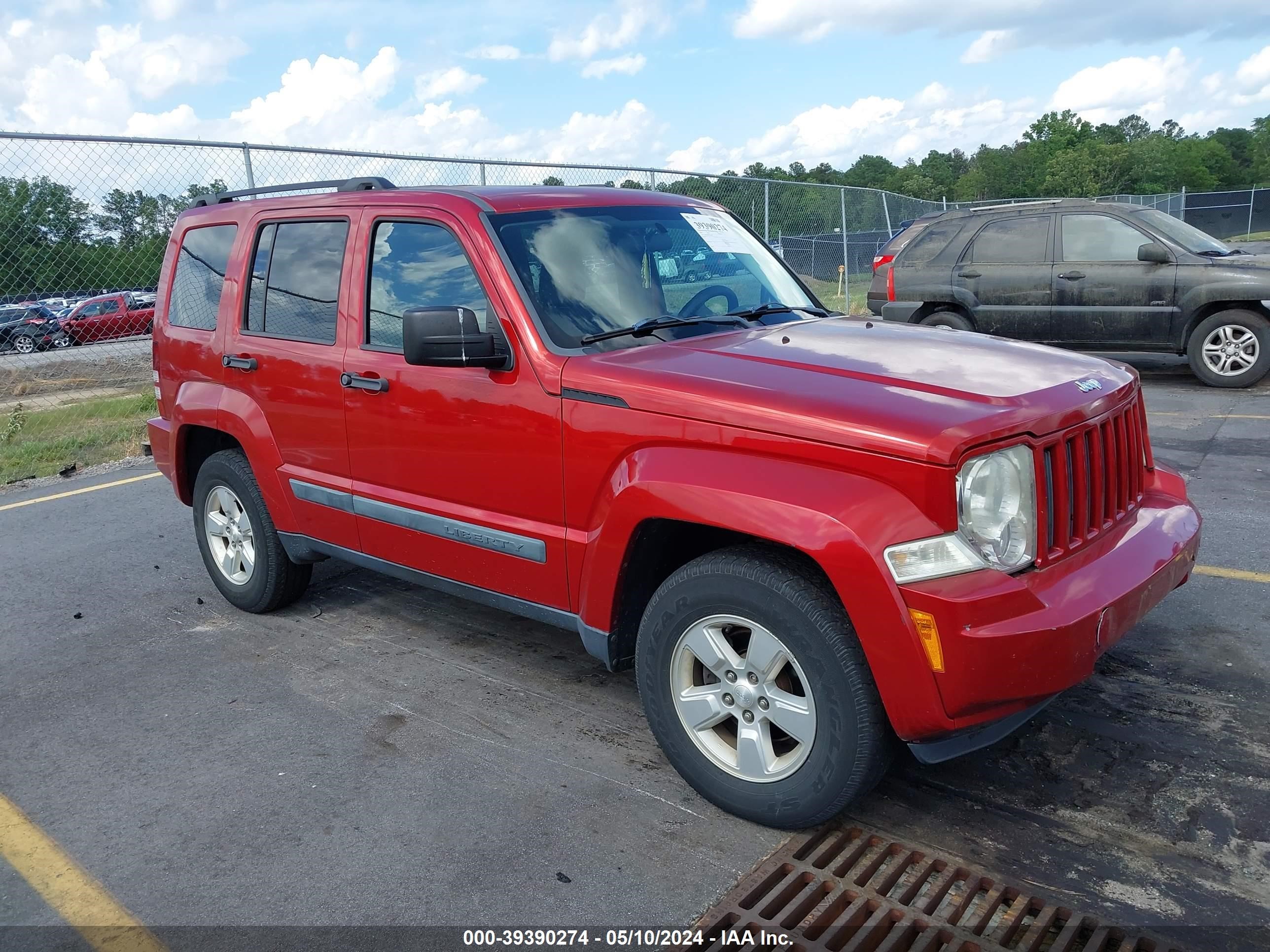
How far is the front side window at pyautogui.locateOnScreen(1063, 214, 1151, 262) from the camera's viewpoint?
33.1ft

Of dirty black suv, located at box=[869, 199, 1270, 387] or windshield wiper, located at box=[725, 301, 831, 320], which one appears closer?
windshield wiper, located at box=[725, 301, 831, 320]

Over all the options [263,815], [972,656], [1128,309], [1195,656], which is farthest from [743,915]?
[1128,309]

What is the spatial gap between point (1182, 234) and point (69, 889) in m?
10.6

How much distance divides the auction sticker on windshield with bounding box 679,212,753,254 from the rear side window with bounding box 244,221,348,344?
1.47 metres

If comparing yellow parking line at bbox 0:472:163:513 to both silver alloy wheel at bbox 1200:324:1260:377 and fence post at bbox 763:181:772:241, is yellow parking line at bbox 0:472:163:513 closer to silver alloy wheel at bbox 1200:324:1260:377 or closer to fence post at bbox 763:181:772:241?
silver alloy wheel at bbox 1200:324:1260:377

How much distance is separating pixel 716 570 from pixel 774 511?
0.99ft

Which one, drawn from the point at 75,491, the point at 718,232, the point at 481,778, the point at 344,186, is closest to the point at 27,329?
the point at 75,491

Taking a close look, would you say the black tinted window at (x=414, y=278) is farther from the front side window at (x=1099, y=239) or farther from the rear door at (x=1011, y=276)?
the front side window at (x=1099, y=239)

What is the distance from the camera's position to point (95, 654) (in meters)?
4.77

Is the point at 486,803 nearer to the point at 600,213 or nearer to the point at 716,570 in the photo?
the point at 716,570

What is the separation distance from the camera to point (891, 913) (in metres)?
2.75

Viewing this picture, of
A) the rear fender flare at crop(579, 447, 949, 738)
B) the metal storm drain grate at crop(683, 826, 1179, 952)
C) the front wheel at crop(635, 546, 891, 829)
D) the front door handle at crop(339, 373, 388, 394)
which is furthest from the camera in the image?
the front door handle at crop(339, 373, 388, 394)

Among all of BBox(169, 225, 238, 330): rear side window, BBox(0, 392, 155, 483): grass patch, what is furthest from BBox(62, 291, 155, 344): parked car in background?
BBox(169, 225, 238, 330): rear side window

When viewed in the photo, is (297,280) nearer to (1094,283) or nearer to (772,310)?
(772,310)
